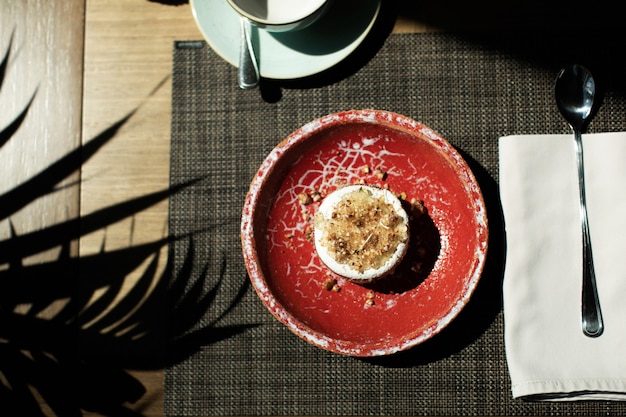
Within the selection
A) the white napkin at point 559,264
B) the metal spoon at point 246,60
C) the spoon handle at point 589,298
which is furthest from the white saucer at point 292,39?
the spoon handle at point 589,298

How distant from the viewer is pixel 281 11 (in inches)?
37.6

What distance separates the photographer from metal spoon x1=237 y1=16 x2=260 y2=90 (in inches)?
35.4

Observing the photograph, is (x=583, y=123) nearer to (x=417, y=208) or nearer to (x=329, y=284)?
(x=417, y=208)

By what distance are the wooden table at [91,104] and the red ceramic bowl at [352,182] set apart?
22 cm

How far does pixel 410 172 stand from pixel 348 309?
269mm

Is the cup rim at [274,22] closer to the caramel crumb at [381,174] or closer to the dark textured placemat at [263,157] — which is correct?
the dark textured placemat at [263,157]

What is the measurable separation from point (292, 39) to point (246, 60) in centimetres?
9

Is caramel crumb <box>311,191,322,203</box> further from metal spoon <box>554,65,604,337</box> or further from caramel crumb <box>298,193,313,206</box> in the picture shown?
metal spoon <box>554,65,604,337</box>

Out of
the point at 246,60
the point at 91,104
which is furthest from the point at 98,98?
the point at 246,60

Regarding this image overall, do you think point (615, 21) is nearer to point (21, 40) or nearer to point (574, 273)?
point (574, 273)

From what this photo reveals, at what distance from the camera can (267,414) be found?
3.05 ft

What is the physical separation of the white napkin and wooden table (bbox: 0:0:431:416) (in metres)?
0.35

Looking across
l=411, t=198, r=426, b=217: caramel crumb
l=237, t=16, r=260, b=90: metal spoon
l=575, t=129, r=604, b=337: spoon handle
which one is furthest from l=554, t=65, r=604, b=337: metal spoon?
l=237, t=16, r=260, b=90: metal spoon

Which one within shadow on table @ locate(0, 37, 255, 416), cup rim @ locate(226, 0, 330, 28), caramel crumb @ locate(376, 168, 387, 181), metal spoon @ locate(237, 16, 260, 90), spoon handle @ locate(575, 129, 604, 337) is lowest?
shadow on table @ locate(0, 37, 255, 416)
